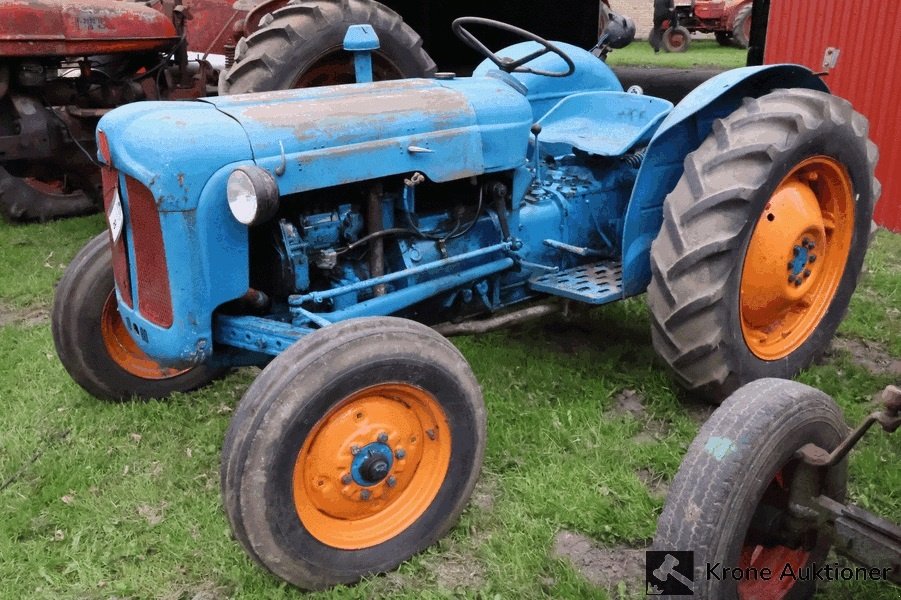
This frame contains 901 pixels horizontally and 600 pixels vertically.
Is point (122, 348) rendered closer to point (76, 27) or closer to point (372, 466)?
point (372, 466)

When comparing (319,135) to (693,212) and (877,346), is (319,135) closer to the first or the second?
(693,212)

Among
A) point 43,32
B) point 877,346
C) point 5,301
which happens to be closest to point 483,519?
point 877,346

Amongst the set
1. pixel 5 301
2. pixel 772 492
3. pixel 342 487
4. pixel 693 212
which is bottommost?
pixel 5 301

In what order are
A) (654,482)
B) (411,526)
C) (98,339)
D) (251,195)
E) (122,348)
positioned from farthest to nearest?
1. (122,348)
2. (98,339)
3. (654,482)
4. (411,526)
5. (251,195)

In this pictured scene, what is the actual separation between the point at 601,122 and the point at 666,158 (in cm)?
68

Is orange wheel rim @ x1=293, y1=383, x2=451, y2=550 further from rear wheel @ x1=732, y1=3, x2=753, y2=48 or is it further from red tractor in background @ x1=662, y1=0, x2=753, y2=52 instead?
rear wheel @ x1=732, y1=3, x2=753, y2=48

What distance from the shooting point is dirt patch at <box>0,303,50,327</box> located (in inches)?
181

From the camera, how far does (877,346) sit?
401 cm

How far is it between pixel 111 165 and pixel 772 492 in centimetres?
220

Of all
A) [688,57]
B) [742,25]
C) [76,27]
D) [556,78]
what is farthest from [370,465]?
[742,25]

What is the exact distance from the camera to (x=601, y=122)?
4.02 m

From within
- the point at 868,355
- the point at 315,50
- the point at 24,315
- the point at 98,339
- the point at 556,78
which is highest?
the point at 315,50

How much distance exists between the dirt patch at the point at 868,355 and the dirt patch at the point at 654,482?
1.32m

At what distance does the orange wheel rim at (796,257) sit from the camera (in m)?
3.25
